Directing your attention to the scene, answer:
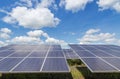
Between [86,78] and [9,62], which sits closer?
[9,62]

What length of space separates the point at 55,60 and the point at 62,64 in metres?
1.37

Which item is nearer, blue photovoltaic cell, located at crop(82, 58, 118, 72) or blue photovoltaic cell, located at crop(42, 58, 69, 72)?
blue photovoltaic cell, located at crop(42, 58, 69, 72)

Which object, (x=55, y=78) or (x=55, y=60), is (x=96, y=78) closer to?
(x=55, y=78)

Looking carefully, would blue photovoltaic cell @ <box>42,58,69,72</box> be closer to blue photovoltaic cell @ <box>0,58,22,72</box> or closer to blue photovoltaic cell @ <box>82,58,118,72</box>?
blue photovoltaic cell @ <box>82,58,118,72</box>

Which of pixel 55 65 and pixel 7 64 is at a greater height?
pixel 7 64

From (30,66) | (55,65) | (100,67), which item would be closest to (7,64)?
(30,66)

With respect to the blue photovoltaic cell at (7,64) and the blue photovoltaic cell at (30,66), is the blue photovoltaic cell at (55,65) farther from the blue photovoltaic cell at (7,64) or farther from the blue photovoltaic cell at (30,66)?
the blue photovoltaic cell at (7,64)

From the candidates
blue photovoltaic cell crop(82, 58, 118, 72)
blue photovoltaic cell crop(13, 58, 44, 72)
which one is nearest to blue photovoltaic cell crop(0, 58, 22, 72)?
blue photovoltaic cell crop(13, 58, 44, 72)

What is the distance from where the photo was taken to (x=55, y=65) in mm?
13250

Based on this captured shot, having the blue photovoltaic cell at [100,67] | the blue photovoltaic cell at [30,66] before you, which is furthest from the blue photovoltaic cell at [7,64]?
the blue photovoltaic cell at [100,67]

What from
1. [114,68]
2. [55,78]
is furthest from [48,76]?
[114,68]

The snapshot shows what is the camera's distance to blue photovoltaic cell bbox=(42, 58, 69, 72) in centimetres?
1212

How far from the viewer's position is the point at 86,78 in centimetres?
1808

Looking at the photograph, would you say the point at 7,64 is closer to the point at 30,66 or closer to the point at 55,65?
the point at 30,66
